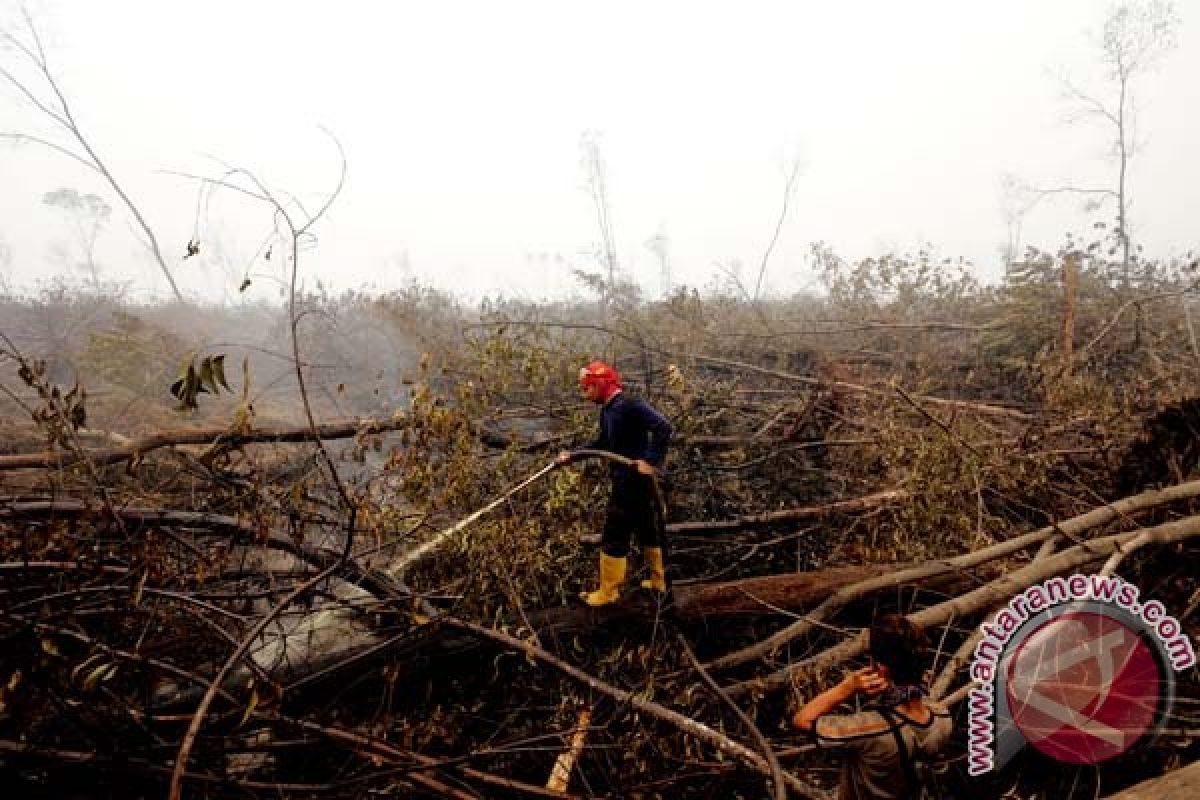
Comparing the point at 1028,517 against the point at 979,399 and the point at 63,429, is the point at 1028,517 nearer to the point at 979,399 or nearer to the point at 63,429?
the point at 979,399

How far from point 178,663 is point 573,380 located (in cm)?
345

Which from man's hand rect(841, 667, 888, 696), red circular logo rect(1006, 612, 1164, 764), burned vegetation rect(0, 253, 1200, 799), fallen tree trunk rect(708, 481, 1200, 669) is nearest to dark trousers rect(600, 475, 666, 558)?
burned vegetation rect(0, 253, 1200, 799)

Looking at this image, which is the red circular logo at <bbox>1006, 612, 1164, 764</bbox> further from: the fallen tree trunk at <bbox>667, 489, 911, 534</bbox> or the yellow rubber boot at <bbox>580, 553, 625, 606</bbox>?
the yellow rubber boot at <bbox>580, 553, 625, 606</bbox>

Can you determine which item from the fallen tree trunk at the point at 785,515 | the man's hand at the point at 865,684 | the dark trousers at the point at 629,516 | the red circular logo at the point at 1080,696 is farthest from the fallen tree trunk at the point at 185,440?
the red circular logo at the point at 1080,696

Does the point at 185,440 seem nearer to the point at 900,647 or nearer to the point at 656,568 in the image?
the point at 656,568

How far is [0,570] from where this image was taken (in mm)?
2439

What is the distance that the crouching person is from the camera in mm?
1738

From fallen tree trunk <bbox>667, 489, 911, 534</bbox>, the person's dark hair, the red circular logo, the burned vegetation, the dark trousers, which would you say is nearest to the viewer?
the person's dark hair

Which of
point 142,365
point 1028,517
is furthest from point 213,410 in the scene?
point 1028,517

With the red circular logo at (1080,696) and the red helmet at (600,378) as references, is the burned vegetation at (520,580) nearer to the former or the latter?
the red circular logo at (1080,696)

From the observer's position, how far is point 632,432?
338cm

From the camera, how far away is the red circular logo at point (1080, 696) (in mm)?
2764

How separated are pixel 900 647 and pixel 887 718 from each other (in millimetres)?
236

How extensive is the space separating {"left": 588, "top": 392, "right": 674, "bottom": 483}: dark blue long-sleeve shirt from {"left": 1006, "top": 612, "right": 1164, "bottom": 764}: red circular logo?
2.05 m
